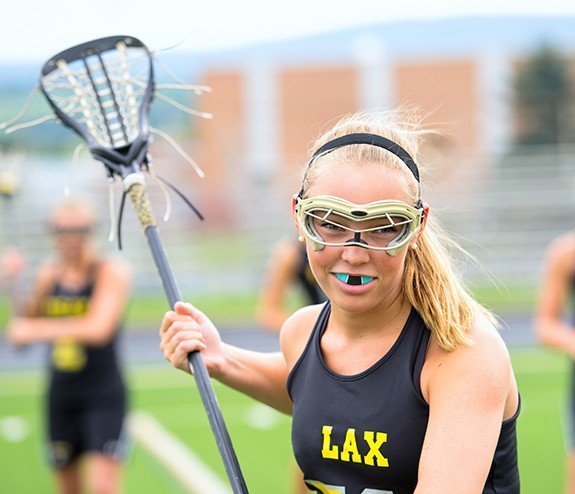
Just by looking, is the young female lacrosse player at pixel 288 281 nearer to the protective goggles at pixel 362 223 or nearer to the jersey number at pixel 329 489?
Result: the jersey number at pixel 329 489

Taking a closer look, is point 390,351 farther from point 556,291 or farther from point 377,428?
point 556,291

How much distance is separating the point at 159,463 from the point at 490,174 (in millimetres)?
17973

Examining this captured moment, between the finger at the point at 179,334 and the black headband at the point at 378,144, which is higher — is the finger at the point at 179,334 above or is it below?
below

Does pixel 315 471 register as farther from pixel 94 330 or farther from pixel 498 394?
pixel 94 330

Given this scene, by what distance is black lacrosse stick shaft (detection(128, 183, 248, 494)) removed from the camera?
125 inches

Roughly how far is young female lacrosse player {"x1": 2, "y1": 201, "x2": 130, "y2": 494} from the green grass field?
1.22 m

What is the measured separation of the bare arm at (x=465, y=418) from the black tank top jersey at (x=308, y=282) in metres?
4.33

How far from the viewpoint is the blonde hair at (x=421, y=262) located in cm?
281

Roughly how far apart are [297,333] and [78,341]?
4.28 meters

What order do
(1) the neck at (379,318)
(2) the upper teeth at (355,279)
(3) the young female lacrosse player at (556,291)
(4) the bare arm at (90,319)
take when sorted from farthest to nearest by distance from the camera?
(4) the bare arm at (90,319), (3) the young female lacrosse player at (556,291), (1) the neck at (379,318), (2) the upper teeth at (355,279)

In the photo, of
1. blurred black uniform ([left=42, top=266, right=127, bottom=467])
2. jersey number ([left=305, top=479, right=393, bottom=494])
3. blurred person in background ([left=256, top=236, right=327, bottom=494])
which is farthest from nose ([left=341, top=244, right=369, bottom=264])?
blurred black uniform ([left=42, top=266, right=127, bottom=467])

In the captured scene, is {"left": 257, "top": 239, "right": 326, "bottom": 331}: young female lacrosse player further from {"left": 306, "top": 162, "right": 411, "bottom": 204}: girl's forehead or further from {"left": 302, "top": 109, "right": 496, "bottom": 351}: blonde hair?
{"left": 306, "top": 162, "right": 411, "bottom": 204}: girl's forehead

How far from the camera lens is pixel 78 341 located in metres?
7.31

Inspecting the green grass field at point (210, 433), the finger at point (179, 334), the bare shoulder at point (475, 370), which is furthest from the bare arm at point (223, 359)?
the green grass field at point (210, 433)
